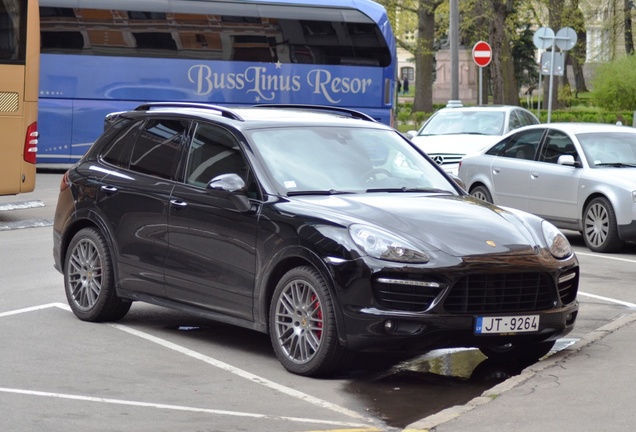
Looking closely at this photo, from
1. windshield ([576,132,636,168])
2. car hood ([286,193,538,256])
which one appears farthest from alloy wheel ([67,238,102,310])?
windshield ([576,132,636,168])

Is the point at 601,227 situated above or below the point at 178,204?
below

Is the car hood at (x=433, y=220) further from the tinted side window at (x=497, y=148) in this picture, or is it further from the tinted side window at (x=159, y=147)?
the tinted side window at (x=497, y=148)

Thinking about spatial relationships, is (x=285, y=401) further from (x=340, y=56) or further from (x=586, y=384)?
(x=340, y=56)

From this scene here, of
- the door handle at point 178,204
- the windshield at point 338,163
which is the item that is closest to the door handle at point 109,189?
the door handle at point 178,204

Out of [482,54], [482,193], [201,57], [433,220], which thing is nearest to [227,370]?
[433,220]

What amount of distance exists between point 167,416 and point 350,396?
1.13 meters

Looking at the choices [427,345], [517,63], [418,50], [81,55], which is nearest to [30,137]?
[81,55]

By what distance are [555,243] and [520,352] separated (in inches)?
31.3

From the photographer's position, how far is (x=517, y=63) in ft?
252

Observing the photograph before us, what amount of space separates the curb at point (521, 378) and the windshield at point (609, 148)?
6.46m

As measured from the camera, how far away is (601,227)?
15.9 m

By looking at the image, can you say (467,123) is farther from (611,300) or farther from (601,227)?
(611,300)

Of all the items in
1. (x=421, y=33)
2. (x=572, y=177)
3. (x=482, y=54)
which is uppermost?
(x=421, y=33)

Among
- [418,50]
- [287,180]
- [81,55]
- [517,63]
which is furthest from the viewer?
[517,63]
